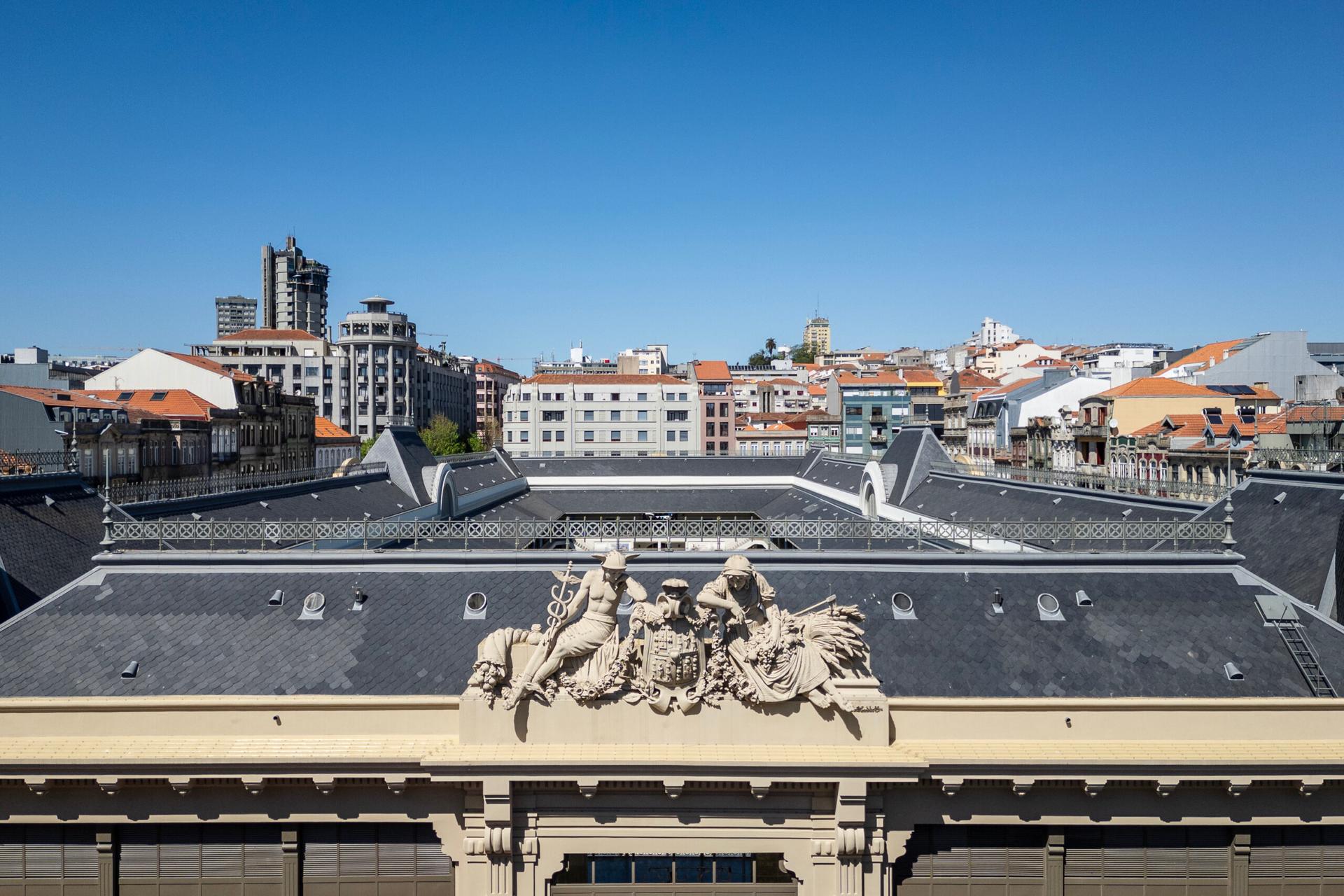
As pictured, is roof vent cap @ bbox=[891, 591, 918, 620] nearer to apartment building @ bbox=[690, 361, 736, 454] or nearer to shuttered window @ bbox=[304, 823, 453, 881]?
shuttered window @ bbox=[304, 823, 453, 881]

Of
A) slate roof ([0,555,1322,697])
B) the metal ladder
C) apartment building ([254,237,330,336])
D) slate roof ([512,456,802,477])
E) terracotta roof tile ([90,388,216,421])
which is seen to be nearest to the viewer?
the metal ladder

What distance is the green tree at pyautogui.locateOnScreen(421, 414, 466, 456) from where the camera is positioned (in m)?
122

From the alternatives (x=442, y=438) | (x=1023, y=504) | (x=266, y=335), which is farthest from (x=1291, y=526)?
(x=266, y=335)

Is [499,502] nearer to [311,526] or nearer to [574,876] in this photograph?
[311,526]

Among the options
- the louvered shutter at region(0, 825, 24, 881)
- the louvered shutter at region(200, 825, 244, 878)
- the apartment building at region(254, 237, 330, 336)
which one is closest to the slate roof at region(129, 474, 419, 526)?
the louvered shutter at region(0, 825, 24, 881)

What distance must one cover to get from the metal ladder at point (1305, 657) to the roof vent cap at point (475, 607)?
14.6 metres

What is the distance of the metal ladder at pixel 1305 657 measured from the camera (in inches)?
639

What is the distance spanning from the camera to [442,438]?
404 feet

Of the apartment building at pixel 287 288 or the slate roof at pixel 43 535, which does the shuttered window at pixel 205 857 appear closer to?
the slate roof at pixel 43 535

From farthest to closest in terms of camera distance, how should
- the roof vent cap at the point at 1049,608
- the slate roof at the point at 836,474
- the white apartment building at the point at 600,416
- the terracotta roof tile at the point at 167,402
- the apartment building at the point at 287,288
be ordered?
the apartment building at the point at 287,288, the white apartment building at the point at 600,416, the terracotta roof tile at the point at 167,402, the slate roof at the point at 836,474, the roof vent cap at the point at 1049,608

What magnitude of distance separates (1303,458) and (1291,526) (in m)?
20.7

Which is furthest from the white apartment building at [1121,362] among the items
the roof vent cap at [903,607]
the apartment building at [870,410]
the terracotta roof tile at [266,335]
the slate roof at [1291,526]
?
the terracotta roof tile at [266,335]

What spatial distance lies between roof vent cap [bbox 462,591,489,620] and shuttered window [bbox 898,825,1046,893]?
8.55 meters

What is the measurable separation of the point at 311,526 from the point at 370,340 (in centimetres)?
12200
